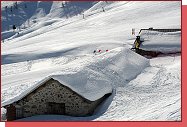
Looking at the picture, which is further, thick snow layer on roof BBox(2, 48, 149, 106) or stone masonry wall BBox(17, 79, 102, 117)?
thick snow layer on roof BBox(2, 48, 149, 106)

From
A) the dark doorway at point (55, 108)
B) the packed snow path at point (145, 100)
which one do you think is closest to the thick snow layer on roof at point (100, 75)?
the packed snow path at point (145, 100)

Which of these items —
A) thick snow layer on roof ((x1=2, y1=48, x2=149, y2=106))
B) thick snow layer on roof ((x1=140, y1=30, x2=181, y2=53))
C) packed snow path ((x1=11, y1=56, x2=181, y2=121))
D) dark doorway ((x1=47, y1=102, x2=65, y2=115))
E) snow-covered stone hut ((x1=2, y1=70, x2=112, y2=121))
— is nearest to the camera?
packed snow path ((x1=11, y1=56, x2=181, y2=121))

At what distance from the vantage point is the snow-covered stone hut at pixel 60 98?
750 inches

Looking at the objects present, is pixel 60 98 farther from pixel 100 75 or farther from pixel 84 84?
pixel 100 75

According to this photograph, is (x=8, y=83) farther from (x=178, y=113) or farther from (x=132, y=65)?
(x=178, y=113)

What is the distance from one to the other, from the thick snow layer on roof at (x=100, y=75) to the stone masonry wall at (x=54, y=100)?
27cm

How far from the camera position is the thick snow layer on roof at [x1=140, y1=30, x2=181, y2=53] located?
3569 cm

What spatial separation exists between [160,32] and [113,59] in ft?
50.6

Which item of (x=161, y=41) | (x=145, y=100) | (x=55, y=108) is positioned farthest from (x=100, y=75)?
(x=161, y=41)

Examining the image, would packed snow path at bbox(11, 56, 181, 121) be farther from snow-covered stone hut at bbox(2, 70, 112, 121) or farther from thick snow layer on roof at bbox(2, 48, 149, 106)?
thick snow layer on roof at bbox(2, 48, 149, 106)

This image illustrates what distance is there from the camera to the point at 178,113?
42.8 feet

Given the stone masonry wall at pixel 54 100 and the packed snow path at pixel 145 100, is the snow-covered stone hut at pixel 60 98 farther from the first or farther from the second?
the packed snow path at pixel 145 100

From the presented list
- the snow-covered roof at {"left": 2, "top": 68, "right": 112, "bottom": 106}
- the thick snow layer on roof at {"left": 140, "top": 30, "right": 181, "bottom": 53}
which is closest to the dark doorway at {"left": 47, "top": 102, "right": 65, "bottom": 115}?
the snow-covered roof at {"left": 2, "top": 68, "right": 112, "bottom": 106}

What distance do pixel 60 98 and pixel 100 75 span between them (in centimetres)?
347
